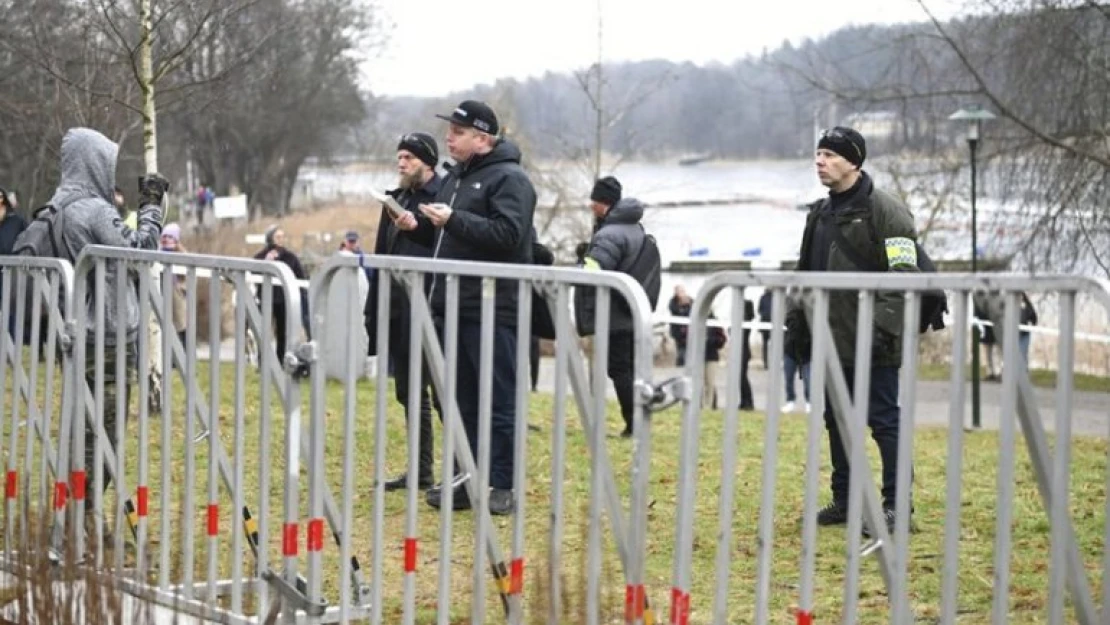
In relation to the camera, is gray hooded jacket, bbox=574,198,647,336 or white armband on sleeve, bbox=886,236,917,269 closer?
white armband on sleeve, bbox=886,236,917,269

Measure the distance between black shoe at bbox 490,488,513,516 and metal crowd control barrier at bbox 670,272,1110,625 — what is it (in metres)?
2.69

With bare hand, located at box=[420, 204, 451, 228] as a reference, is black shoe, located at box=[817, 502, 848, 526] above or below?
below

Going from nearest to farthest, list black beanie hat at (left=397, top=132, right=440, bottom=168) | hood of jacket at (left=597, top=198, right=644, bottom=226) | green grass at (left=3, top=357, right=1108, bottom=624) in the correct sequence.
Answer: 1. green grass at (left=3, top=357, right=1108, bottom=624)
2. black beanie hat at (left=397, top=132, right=440, bottom=168)
3. hood of jacket at (left=597, top=198, right=644, bottom=226)

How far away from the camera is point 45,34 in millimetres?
14617

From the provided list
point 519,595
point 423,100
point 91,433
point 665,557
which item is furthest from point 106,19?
point 423,100

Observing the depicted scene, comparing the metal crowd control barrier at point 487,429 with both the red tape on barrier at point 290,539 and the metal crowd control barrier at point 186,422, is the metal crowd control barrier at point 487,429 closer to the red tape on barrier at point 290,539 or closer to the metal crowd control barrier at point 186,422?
the red tape on barrier at point 290,539

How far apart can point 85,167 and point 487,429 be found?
3217 mm

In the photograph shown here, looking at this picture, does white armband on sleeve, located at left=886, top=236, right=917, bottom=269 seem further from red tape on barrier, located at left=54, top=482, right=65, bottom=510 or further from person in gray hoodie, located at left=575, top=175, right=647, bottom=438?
person in gray hoodie, located at left=575, top=175, right=647, bottom=438

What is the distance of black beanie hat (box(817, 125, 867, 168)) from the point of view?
24.3 feet

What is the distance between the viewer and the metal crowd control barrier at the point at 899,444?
Answer: 414 centimetres

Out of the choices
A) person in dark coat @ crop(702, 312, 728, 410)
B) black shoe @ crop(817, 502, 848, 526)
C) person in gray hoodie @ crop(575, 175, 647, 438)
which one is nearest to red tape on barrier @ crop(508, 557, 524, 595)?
black shoe @ crop(817, 502, 848, 526)

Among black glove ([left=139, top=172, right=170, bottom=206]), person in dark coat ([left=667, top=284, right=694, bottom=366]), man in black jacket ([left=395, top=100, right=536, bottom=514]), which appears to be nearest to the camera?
man in black jacket ([left=395, top=100, right=536, bottom=514])

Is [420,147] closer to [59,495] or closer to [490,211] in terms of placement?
[490,211]

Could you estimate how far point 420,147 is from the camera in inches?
358
